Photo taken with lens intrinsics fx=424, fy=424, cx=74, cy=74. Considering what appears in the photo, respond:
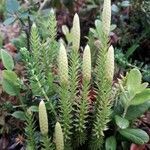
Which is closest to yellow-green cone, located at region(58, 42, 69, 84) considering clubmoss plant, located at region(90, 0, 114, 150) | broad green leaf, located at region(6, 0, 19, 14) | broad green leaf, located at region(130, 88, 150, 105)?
clubmoss plant, located at region(90, 0, 114, 150)

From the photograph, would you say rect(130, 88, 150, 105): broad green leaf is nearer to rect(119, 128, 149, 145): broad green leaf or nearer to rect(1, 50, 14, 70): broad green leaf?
rect(119, 128, 149, 145): broad green leaf

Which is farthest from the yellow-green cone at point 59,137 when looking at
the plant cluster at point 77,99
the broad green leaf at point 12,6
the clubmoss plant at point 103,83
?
the broad green leaf at point 12,6

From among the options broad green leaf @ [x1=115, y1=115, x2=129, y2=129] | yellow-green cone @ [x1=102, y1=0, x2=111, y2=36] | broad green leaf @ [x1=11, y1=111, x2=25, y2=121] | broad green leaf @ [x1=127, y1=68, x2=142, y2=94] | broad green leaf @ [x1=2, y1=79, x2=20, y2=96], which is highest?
yellow-green cone @ [x1=102, y1=0, x2=111, y2=36]

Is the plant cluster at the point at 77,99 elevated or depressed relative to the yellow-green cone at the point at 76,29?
depressed

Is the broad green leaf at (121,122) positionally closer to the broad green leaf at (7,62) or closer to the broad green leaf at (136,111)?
the broad green leaf at (136,111)

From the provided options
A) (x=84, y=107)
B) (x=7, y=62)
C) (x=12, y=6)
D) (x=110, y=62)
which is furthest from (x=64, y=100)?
(x=12, y=6)

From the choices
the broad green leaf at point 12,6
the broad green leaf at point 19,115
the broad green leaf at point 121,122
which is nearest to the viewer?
the broad green leaf at point 121,122

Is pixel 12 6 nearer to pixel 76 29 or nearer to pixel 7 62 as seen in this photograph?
pixel 7 62

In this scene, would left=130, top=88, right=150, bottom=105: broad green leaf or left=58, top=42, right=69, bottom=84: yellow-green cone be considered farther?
left=130, top=88, right=150, bottom=105: broad green leaf

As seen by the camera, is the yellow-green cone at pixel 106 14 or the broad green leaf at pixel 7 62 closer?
the yellow-green cone at pixel 106 14
